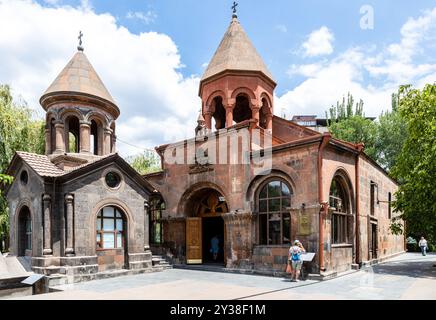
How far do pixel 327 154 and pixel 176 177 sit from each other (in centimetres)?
776

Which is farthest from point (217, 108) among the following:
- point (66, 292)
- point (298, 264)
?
point (66, 292)

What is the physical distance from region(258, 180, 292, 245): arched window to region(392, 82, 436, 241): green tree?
4953 millimetres

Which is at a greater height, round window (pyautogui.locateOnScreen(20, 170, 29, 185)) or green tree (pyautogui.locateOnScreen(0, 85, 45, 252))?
green tree (pyautogui.locateOnScreen(0, 85, 45, 252))

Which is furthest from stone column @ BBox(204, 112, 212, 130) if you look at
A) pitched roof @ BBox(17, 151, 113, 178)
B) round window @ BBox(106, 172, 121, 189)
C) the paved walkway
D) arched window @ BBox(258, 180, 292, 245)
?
the paved walkway

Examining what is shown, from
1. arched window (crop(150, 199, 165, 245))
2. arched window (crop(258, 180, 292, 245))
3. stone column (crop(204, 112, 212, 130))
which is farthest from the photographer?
arched window (crop(150, 199, 165, 245))

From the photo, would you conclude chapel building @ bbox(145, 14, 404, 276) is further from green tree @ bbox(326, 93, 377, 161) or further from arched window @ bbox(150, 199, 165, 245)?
green tree @ bbox(326, 93, 377, 161)

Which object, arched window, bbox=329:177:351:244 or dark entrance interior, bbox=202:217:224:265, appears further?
dark entrance interior, bbox=202:217:224:265

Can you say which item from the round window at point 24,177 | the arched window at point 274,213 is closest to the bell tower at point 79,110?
the round window at point 24,177

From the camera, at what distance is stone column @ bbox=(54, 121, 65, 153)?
16.7 meters

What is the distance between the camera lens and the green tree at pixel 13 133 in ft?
67.2

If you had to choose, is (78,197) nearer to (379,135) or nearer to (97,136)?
(97,136)

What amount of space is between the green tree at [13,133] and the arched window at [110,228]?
27.9ft

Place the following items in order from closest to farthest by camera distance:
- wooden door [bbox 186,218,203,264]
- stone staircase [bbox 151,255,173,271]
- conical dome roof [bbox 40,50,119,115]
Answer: stone staircase [bbox 151,255,173,271] < conical dome roof [bbox 40,50,119,115] < wooden door [bbox 186,218,203,264]

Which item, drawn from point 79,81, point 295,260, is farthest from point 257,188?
point 79,81
